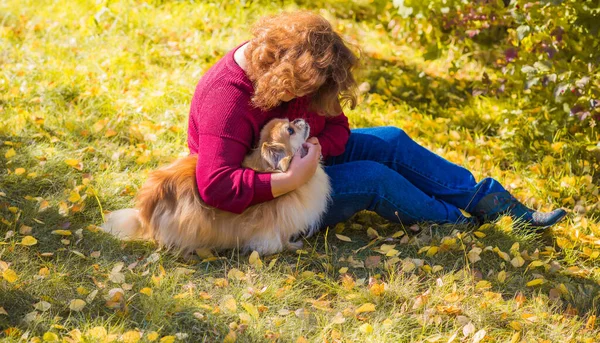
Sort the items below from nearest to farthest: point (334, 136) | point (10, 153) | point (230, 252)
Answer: point (230, 252)
point (334, 136)
point (10, 153)

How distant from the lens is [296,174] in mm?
2883

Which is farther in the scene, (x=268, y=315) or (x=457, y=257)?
(x=457, y=257)

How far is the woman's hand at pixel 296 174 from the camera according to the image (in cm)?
287

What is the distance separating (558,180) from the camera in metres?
3.95

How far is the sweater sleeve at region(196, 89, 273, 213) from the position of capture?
282 centimetres

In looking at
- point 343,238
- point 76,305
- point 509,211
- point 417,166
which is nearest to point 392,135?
point 417,166

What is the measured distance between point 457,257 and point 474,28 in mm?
2339

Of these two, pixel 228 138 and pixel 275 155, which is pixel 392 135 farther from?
pixel 228 138

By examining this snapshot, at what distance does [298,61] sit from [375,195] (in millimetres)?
826

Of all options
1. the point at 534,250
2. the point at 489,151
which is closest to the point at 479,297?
the point at 534,250

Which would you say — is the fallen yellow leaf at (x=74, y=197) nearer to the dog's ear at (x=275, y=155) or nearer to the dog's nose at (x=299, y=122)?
the dog's ear at (x=275, y=155)

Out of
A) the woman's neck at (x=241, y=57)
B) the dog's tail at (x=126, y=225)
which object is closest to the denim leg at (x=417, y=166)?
the woman's neck at (x=241, y=57)

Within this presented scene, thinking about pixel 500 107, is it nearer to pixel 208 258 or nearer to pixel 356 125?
pixel 356 125

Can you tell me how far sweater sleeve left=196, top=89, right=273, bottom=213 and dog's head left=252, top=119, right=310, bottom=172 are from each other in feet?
0.23
